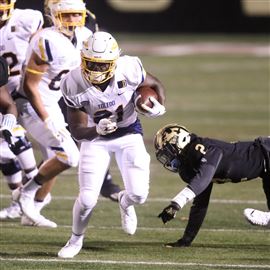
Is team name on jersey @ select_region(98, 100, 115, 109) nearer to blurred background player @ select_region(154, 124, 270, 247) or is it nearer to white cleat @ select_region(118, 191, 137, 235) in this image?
blurred background player @ select_region(154, 124, 270, 247)

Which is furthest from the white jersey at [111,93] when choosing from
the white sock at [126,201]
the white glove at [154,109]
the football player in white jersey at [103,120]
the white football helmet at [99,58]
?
the white sock at [126,201]

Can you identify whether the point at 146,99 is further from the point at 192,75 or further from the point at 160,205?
the point at 192,75

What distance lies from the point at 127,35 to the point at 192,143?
692 inches

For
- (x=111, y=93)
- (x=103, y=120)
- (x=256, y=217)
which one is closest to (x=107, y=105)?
(x=111, y=93)

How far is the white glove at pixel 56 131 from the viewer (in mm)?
7926

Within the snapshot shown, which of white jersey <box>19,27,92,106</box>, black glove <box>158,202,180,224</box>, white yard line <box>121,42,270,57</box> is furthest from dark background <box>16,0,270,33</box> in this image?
black glove <box>158,202,180,224</box>

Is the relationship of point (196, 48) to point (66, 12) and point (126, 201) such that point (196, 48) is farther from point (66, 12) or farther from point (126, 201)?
point (126, 201)

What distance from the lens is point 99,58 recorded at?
665 centimetres

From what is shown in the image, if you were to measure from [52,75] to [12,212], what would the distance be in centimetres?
114

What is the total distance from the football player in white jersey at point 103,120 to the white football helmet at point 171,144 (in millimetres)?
160

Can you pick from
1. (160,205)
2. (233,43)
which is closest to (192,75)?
(233,43)

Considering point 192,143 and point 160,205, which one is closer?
point 192,143

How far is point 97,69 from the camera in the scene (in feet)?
21.9

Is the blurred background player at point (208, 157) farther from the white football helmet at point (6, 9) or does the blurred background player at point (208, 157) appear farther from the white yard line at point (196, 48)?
the white yard line at point (196, 48)
